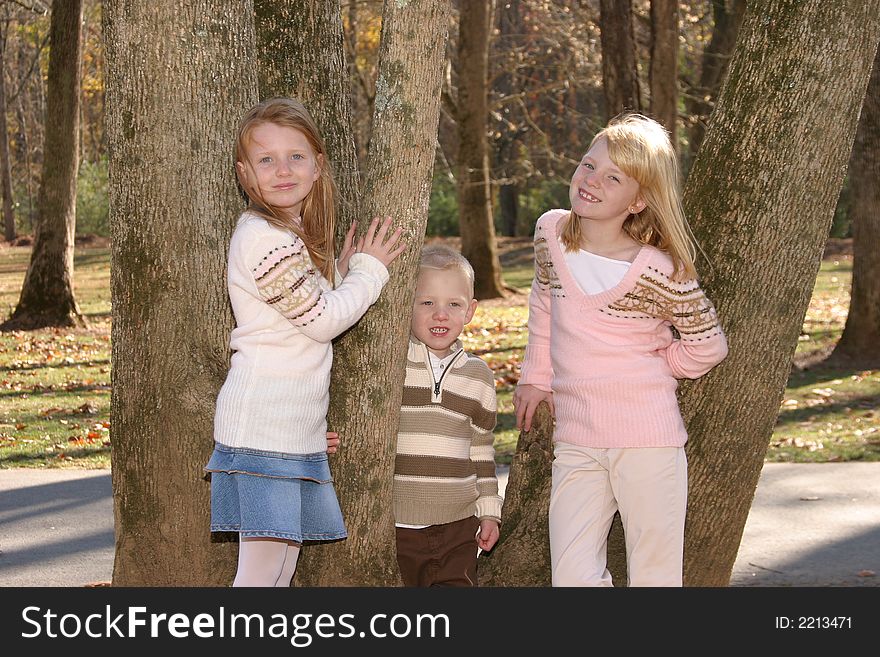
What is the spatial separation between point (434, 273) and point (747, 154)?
121 centimetres

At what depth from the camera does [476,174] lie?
65.8 ft

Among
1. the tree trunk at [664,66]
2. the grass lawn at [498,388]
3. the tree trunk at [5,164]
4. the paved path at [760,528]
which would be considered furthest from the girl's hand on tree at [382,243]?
the tree trunk at [5,164]

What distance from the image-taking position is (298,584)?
170 inches

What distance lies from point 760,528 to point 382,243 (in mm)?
3650

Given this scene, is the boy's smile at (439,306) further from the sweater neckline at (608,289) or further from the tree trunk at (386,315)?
the sweater neckline at (608,289)

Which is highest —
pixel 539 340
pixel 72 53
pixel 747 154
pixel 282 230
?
pixel 72 53

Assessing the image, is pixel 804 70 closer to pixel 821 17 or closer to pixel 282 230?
pixel 821 17

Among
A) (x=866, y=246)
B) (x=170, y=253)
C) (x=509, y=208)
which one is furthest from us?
(x=509, y=208)

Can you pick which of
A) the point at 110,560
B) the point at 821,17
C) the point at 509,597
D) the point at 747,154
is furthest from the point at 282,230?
the point at 110,560

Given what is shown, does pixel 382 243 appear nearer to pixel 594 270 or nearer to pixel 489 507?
pixel 594 270

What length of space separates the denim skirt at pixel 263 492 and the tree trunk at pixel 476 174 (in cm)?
1562

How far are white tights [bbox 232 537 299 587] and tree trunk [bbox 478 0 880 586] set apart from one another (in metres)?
1.58

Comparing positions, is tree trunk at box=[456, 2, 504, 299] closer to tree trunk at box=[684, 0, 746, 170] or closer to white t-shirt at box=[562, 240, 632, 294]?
tree trunk at box=[684, 0, 746, 170]

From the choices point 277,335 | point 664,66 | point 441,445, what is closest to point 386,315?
point 277,335
